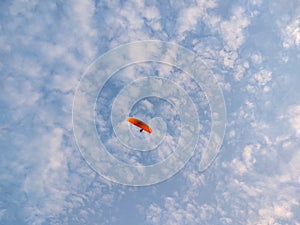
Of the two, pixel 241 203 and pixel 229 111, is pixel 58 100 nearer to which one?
pixel 229 111

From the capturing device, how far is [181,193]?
1314 inches

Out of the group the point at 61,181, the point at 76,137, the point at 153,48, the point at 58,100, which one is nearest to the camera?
the point at 153,48

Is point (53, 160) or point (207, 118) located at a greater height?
point (207, 118)

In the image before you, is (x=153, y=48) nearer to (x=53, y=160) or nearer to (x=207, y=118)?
(x=207, y=118)

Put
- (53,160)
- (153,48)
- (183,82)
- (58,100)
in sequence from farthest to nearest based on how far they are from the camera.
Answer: (53,160)
(58,100)
(183,82)
(153,48)

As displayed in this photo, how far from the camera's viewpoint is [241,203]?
32.8 metres

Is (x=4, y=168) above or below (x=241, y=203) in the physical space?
below

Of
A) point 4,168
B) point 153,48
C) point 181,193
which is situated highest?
point 153,48

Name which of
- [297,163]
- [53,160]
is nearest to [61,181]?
[53,160]

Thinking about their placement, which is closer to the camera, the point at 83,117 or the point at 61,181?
the point at 83,117

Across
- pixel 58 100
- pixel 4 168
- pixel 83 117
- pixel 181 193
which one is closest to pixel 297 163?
pixel 181 193

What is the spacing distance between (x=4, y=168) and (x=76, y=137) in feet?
33.1

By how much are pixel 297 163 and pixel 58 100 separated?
2334 centimetres

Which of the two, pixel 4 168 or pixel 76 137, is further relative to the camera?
pixel 4 168
